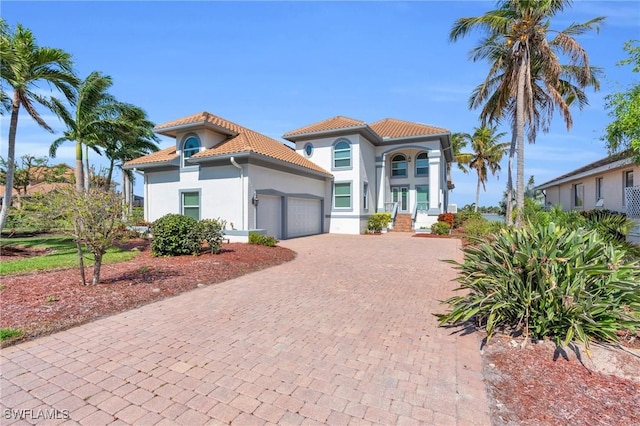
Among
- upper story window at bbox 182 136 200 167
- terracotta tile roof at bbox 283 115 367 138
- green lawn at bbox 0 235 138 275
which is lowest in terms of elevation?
green lawn at bbox 0 235 138 275

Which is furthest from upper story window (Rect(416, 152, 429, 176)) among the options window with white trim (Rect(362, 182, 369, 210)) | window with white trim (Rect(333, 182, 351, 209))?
window with white trim (Rect(333, 182, 351, 209))

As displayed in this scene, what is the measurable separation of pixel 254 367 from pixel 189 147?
15405 millimetres

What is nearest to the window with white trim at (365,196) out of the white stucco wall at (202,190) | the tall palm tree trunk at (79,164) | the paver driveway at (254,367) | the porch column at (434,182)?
the porch column at (434,182)

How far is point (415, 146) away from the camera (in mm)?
23938

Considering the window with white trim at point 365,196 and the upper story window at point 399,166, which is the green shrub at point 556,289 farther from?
the upper story window at point 399,166

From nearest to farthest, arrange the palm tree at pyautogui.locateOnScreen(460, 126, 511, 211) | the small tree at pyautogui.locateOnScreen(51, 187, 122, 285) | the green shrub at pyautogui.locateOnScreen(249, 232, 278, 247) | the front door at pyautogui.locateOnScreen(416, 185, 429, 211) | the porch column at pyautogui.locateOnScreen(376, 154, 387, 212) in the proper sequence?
the small tree at pyautogui.locateOnScreen(51, 187, 122, 285), the green shrub at pyautogui.locateOnScreen(249, 232, 278, 247), the porch column at pyautogui.locateOnScreen(376, 154, 387, 212), the front door at pyautogui.locateOnScreen(416, 185, 429, 211), the palm tree at pyautogui.locateOnScreen(460, 126, 511, 211)

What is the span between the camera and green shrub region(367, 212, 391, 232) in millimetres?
22844

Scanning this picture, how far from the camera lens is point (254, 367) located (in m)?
3.76

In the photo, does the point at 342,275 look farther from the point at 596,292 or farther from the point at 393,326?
the point at 596,292

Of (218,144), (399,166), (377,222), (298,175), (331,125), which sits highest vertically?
(331,125)

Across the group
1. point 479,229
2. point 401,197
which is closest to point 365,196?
point 401,197

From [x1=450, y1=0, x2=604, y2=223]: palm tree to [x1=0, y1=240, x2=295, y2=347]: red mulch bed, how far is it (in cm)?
1380

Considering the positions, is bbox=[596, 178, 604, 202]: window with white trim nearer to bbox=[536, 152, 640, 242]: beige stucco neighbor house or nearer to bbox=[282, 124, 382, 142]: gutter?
bbox=[536, 152, 640, 242]: beige stucco neighbor house

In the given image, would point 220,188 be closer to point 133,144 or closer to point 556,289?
point 556,289
